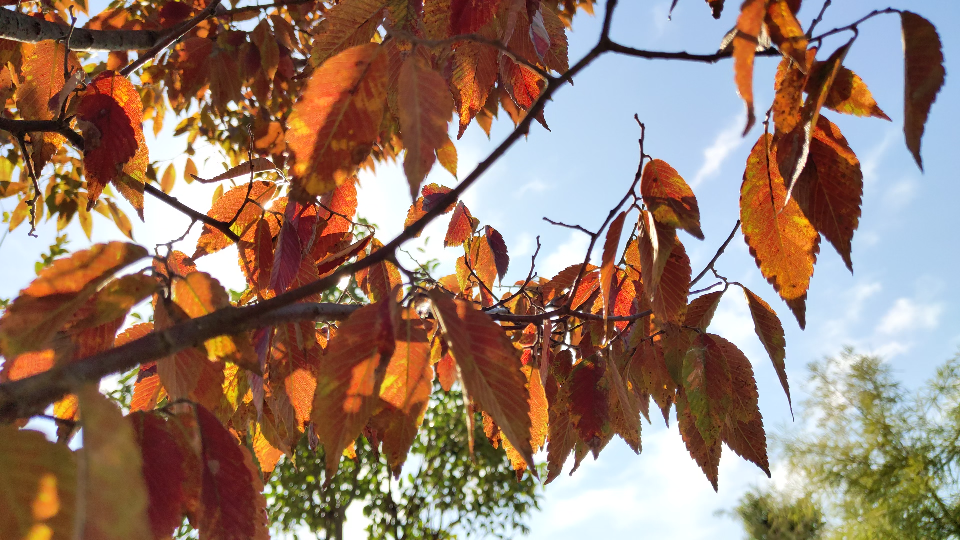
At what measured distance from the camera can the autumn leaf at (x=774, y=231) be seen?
1.61 feet

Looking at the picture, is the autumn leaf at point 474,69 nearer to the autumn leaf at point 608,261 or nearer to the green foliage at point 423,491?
the autumn leaf at point 608,261

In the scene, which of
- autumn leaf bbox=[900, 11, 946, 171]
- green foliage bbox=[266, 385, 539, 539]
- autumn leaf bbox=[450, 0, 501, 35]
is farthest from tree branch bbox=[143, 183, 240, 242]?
green foliage bbox=[266, 385, 539, 539]

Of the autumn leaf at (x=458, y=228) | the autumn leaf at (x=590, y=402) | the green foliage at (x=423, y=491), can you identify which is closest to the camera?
the autumn leaf at (x=590, y=402)

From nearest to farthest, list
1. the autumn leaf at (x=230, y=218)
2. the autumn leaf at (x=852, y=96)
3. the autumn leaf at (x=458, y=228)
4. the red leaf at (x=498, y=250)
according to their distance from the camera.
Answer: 1. the autumn leaf at (x=852, y=96)
2. the autumn leaf at (x=230, y=218)
3. the red leaf at (x=498, y=250)
4. the autumn leaf at (x=458, y=228)

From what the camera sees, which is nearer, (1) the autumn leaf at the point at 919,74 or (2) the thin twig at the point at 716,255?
(1) the autumn leaf at the point at 919,74

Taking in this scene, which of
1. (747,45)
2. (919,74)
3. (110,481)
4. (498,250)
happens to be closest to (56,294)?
(110,481)

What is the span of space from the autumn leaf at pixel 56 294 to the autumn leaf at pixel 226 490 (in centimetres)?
11

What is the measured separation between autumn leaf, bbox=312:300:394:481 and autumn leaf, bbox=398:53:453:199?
0.09 metres

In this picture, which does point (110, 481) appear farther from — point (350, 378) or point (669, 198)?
point (669, 198)

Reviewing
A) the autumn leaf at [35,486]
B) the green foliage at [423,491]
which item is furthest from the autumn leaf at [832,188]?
the green foliage at [423,491]

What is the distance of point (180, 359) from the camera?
45 centimetres

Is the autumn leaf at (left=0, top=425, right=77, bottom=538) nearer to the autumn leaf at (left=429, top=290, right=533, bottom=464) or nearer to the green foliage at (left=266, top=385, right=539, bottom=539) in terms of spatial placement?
the autumn leaf at (left=429, top=290, right=533, bottom=464)

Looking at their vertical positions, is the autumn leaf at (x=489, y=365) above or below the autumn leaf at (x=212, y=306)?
below

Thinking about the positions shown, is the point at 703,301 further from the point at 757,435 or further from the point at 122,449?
the point at 122,449
